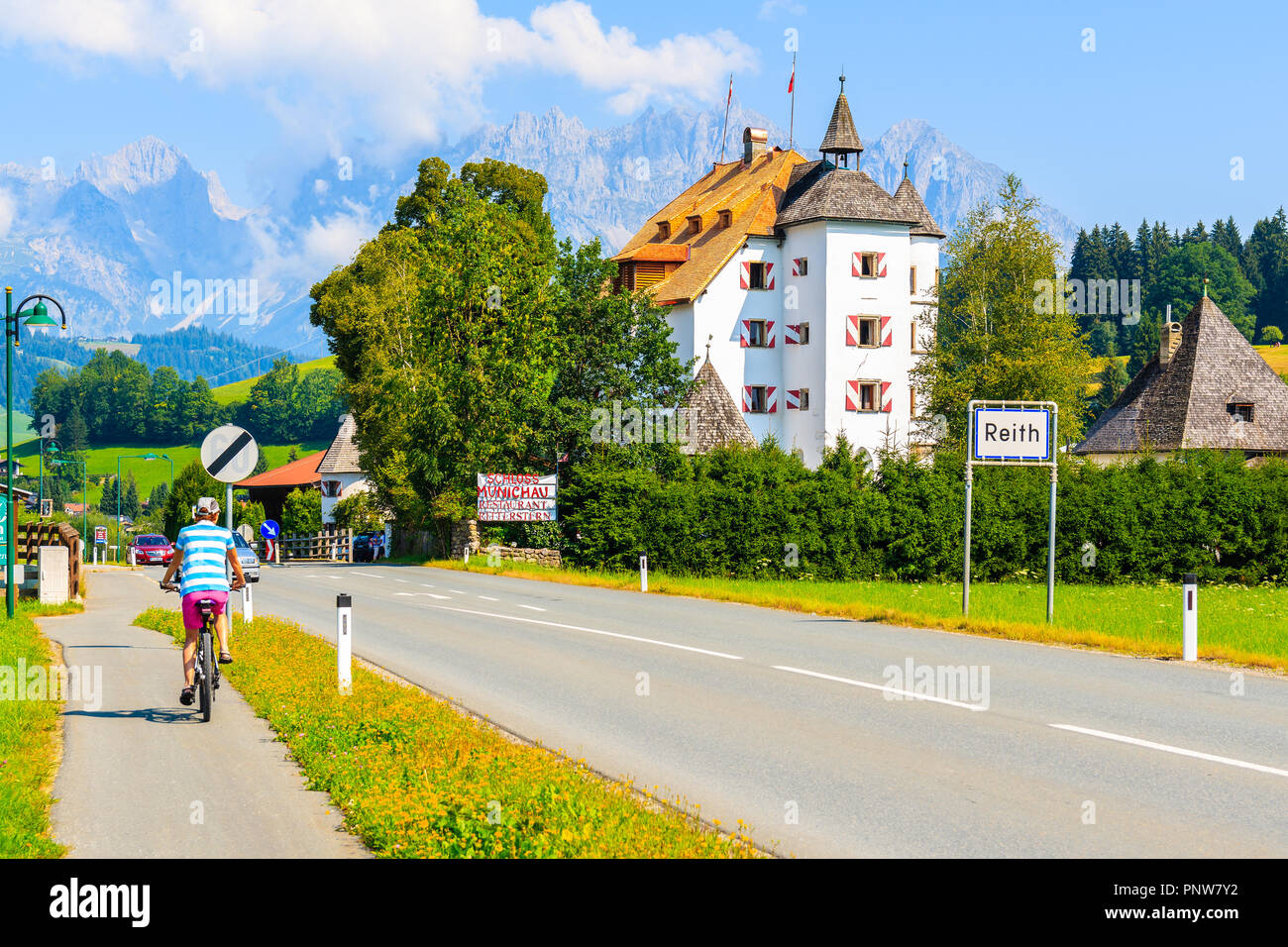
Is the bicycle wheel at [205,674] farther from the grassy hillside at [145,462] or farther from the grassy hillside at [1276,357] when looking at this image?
the grassy hillside at [145,462]

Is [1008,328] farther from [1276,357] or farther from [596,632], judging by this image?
[1276,357]

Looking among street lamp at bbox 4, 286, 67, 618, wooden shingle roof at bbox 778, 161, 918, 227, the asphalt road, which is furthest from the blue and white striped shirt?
wooden shingle roof at bbox 778, 161, 918, 227

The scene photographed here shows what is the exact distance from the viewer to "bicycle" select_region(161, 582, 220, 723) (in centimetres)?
1054

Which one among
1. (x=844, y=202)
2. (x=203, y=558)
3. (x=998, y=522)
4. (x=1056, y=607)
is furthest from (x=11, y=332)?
(x=844, y=202)

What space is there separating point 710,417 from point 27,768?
45.2 metres

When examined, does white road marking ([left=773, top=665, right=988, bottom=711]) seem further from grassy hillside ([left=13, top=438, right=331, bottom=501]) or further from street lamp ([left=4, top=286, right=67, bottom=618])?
grassy hillside ([left=13, top=438, right=331, bottom=501])

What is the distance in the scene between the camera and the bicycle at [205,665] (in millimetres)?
10539

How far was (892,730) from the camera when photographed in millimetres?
10227

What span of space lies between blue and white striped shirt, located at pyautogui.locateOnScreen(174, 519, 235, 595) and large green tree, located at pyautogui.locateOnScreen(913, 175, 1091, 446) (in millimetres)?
44175

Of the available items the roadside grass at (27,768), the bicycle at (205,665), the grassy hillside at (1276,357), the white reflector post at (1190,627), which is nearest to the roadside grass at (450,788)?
the bicycle at (205,665)

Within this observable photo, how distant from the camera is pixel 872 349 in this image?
60688mm

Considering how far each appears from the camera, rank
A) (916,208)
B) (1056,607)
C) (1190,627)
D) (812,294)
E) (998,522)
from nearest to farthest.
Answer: (1190,627)
(1056,607)
(998,522)
(812,294)
(916,208)

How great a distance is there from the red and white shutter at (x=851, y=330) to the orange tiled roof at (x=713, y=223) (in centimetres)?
717
